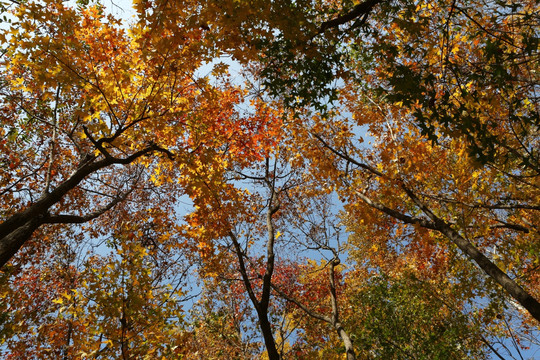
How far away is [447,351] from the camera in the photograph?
7820mm

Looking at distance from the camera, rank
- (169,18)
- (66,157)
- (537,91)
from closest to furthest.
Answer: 1. (169,18)
2. (537,91)
3. (66,157)

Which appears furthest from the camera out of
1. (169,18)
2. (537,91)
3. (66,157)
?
(66,157)

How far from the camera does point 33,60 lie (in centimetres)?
488

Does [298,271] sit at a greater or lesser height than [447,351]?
greater

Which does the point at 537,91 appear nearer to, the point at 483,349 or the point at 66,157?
the point at 483,349

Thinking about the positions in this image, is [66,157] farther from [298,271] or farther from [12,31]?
[298,271]

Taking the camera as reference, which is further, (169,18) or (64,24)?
(64,24)

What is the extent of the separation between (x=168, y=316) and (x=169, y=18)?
5.75 meters

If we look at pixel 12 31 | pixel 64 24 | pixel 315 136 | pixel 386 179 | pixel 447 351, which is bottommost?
pixel 447 351

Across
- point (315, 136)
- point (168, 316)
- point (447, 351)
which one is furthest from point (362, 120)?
point (168, 316)

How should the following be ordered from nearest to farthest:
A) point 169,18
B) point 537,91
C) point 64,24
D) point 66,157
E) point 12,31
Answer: point 169,18, point 12,31, point 64,24, point 537,91, point 66,157

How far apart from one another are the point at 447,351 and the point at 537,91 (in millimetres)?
6515

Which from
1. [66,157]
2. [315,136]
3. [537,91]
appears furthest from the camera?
[66,157]

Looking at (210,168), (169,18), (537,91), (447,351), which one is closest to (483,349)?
(447,351)
